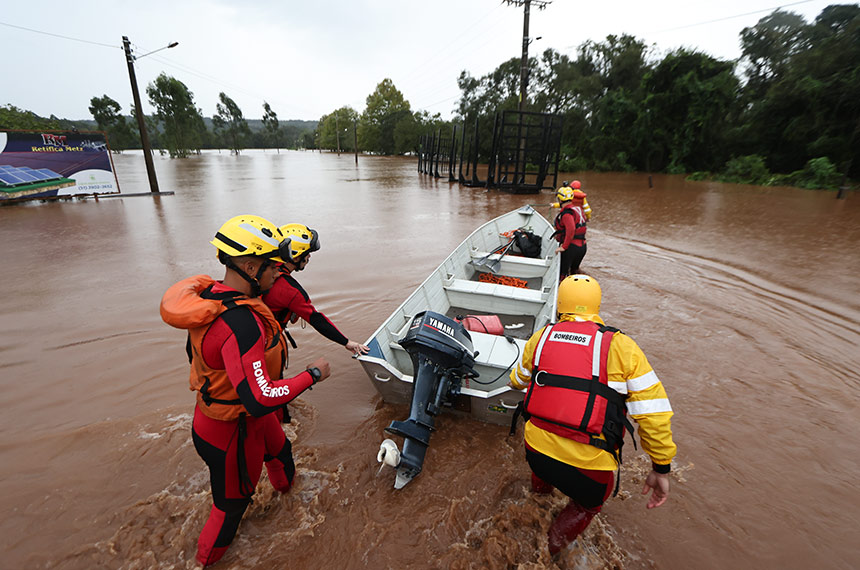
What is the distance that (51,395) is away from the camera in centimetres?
383

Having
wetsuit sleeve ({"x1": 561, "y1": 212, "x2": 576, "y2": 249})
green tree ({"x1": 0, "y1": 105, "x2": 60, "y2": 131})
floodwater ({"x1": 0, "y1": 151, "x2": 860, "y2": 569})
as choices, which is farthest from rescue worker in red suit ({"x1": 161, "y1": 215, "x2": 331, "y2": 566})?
green tree ({"x1": 0, "y1": 105, "x2": 60, "y2": 131})

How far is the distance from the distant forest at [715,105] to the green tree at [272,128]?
55.0 m

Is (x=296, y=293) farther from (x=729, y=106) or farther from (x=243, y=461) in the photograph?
(x=729, y=106)

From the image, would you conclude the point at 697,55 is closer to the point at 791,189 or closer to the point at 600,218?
the point at 791,189

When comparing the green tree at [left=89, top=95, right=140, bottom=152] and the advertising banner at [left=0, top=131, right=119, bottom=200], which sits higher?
the green tree at [left=89, top=95, right=140, bottom=152]

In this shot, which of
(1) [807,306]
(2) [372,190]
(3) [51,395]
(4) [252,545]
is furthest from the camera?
(2) [372,190]

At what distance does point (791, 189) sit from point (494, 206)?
13.4 metres

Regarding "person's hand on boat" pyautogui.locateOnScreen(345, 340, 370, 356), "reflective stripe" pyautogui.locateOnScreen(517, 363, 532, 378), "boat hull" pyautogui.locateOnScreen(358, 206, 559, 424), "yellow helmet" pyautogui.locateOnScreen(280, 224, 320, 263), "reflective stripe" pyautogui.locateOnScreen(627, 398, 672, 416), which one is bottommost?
"boat hull" pyautogui.locateOnScreen(358, 206, 559, 424)

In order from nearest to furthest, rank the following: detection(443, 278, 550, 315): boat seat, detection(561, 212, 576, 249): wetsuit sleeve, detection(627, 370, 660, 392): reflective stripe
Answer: detection(627, 370, 660, 392): reflective stripe → detection(443, 278, 550, 315): boat seat → detection(561, 212, 576, 249): wetsuit sleeve

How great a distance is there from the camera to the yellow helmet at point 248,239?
1742 millimetres

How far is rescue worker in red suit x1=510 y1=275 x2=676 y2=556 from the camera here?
1.71 m

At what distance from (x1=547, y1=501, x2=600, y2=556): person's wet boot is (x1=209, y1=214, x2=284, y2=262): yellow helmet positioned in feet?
7.10

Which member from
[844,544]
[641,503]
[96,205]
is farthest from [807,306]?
[96,205]

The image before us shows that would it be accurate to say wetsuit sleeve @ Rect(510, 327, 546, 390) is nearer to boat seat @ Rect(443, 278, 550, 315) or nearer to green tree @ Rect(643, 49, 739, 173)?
boat seat @ Rect(443, 278, 550, 315)
